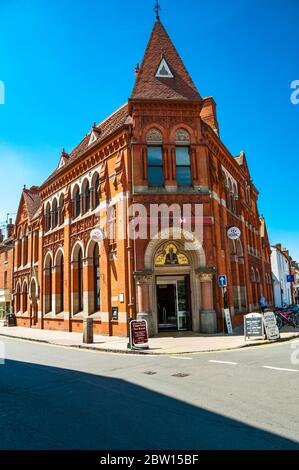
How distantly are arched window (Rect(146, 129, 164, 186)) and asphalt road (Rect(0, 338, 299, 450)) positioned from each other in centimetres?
1034

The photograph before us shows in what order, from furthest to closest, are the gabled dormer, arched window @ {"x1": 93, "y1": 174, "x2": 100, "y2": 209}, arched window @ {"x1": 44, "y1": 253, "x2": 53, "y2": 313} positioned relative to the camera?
1. the gabled dormer
2. arched window @ {"x1": 44, "y1": 253, "x2": 53, "y2": 313}
3. arched window @ {"x1": 93, "y1": 174, "x2": 100, "y2": 209}

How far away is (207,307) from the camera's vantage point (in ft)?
57.4

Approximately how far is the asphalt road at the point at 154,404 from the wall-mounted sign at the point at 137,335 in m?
2.40

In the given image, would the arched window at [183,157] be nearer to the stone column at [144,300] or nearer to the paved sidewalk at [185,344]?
the stone column at [144,300]

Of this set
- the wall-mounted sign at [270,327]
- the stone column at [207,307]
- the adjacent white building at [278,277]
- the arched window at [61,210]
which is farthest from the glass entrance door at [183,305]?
the adjacent white building at [278,277]

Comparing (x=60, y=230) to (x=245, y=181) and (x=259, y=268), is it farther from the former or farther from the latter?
(x=259, y=268)

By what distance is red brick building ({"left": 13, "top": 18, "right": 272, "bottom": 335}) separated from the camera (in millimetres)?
17812

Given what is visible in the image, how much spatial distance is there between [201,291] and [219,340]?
3238mm

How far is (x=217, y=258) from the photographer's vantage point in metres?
19.0

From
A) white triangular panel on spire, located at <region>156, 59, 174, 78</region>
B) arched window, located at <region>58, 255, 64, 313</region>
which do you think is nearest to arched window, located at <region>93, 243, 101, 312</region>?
arched window, located at <region>58, 255, 64, 313</region>

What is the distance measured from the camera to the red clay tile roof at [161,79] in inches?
760

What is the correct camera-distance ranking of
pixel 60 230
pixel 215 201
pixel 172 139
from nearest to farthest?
1. pixel 172 139
2. pixel 215 201
3. pixel 60 230

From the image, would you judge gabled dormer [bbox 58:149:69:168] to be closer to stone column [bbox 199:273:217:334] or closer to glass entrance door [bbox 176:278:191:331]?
glass entrance door [bbox 176:278:191:331]
